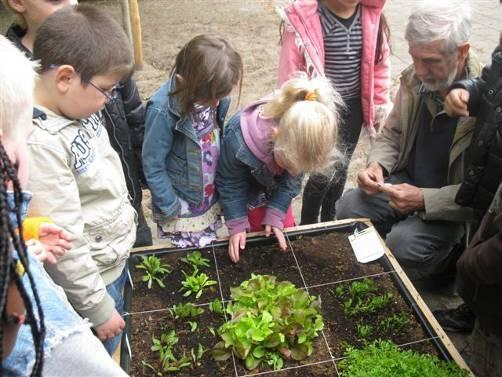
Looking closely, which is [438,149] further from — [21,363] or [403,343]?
[21,363]

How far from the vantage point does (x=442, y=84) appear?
2170mm

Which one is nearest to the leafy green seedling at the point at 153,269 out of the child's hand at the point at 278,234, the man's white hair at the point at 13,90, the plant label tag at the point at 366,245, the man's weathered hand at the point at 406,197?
the child's hand at the point at 278,234

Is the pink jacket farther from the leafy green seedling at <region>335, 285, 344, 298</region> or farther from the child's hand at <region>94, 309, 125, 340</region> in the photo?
the child's hand at <region>94, 309, 125, 340</region>

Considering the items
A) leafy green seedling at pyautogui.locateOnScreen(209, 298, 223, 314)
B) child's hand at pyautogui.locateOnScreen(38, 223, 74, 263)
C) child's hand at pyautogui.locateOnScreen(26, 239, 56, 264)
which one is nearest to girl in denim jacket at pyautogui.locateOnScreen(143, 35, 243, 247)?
leafy green seedling at pyautogui.locateOnScreen(209, 298, 223, 314)

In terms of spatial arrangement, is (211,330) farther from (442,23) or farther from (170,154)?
(442,23)

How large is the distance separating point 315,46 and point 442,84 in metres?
0.64

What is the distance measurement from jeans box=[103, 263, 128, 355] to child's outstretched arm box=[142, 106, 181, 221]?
32 cm

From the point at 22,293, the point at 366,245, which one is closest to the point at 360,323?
the point at 366,245

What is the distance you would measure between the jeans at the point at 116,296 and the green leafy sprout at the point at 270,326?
0.41m

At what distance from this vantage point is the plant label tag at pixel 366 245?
2.15 metres

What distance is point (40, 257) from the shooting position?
41.4 inches

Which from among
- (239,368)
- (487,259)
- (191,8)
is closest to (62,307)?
(239,368)

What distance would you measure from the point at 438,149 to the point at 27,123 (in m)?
2.08

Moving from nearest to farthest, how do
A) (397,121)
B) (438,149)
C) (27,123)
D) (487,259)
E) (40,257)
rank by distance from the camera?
(27,123)
(40,257)
(487,259)
(438,149)
(397,121)
